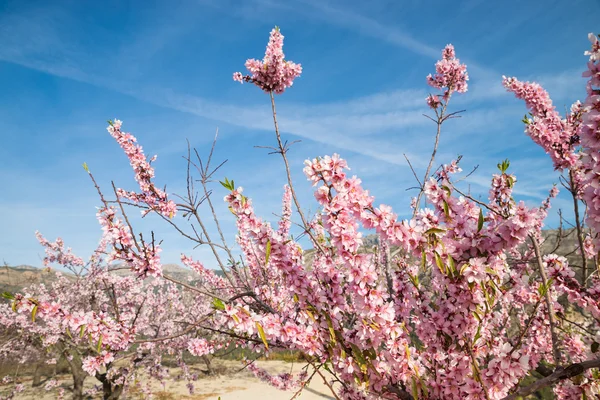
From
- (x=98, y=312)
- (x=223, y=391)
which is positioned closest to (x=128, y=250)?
(x=98, y=312)

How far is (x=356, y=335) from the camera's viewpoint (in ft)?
6.81

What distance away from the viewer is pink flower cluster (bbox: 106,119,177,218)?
4.41 m

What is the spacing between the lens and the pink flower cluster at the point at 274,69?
4.41 metres

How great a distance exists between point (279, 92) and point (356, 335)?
362cm

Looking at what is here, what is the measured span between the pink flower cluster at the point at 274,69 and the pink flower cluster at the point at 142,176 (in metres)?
1.98

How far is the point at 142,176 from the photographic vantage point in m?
4.52

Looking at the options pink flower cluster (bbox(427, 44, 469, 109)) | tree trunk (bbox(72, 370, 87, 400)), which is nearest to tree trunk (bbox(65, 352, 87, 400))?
tree trunk (bbox(72, 370, 87, 400))

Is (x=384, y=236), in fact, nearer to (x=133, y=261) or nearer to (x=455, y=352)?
(x=455, y=352)

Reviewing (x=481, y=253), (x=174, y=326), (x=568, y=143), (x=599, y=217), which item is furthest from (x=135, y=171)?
(x=174, y=326)

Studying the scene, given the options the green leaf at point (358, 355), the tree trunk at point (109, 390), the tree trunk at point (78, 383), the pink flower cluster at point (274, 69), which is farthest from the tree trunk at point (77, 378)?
the green leaf at point (358, 355)

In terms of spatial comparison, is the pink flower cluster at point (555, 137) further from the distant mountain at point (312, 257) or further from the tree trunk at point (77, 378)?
the tree trunk at point (77, 378)

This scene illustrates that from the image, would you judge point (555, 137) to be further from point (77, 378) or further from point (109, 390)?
point (77, 378)

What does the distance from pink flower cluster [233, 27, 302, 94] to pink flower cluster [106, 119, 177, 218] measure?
1.98 meters

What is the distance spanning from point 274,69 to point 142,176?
2484 millimetres
